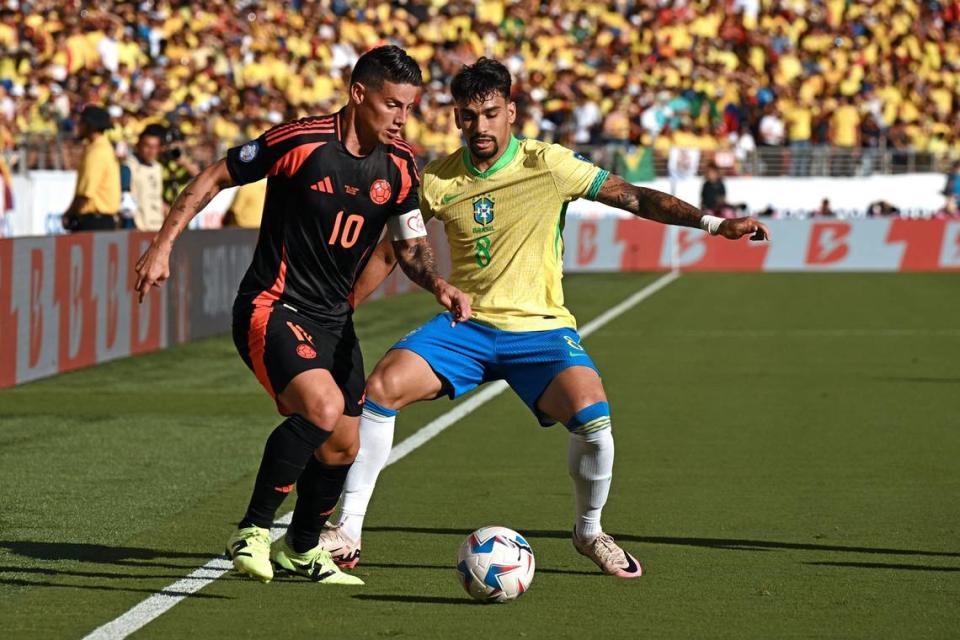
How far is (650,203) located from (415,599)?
5.90 feet

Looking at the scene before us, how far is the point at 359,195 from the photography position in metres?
6.72

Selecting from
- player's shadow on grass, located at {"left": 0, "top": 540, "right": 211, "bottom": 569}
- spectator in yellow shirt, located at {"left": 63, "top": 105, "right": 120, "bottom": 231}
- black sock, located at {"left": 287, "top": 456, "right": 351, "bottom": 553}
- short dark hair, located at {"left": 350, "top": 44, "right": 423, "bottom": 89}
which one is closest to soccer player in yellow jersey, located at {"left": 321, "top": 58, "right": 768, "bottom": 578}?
black sock, located at {"left": 287, "top": 456, "right": 351, "bottom": 553}

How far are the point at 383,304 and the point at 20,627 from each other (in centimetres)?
1925

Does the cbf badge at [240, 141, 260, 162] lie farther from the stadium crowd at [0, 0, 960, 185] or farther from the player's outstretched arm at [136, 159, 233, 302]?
the stadium crowd at [0, 0, 960, 185]

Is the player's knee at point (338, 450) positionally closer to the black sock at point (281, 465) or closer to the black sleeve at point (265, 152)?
the black sock at point (281, 465)

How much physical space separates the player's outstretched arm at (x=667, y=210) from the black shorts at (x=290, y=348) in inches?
47.7

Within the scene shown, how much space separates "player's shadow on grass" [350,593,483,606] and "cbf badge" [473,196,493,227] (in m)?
1.63

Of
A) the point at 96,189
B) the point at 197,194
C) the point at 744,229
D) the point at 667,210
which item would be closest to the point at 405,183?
the point at 197,194

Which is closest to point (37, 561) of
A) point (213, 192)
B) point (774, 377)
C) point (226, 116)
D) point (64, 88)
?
point (213, 192)

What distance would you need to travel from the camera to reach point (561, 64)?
3894 centimetres

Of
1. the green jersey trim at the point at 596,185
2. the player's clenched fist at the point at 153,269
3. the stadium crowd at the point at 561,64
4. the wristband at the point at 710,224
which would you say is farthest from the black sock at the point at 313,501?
the stadium crowd at the point at 561,64

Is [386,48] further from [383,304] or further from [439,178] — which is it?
[383,304]

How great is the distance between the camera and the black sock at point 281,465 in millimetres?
6473

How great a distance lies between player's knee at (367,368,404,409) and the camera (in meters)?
7.23
